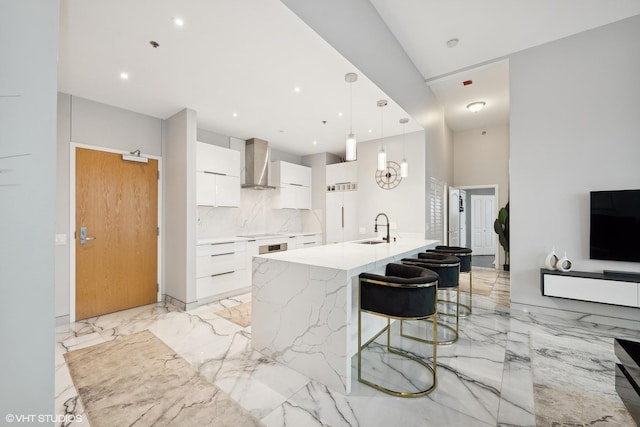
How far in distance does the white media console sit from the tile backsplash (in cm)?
402

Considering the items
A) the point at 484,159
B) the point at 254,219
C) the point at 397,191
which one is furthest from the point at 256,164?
the point at 484,159

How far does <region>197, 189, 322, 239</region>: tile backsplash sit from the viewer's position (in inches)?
179

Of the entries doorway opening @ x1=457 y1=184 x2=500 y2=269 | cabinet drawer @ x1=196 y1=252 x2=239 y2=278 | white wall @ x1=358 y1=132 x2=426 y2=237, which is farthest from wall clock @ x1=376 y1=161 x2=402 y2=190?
doorway opening @ x1=457 y1=184 x2=500 y2=269

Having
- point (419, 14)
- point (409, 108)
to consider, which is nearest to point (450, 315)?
point (409, 108)

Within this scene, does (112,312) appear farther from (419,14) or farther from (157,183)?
(419,14)

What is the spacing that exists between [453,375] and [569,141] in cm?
308

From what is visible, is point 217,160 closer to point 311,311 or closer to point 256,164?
point 256,164

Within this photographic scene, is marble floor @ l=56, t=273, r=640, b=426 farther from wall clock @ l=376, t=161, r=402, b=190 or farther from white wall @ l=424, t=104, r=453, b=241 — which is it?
wall clock @ l=376, t=161, r=402, b=190

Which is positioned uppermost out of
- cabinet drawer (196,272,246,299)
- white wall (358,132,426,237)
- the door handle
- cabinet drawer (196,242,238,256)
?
white wall (358,132,426,237)

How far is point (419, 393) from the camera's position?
1.82 meters

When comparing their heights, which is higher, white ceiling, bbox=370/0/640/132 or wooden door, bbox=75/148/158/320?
white ceiling, bbox=370/0/640/132

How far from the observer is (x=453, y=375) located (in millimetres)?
2047

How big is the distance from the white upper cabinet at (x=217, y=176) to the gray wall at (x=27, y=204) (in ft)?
10.3

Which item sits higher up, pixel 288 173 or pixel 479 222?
pixel 288 173
